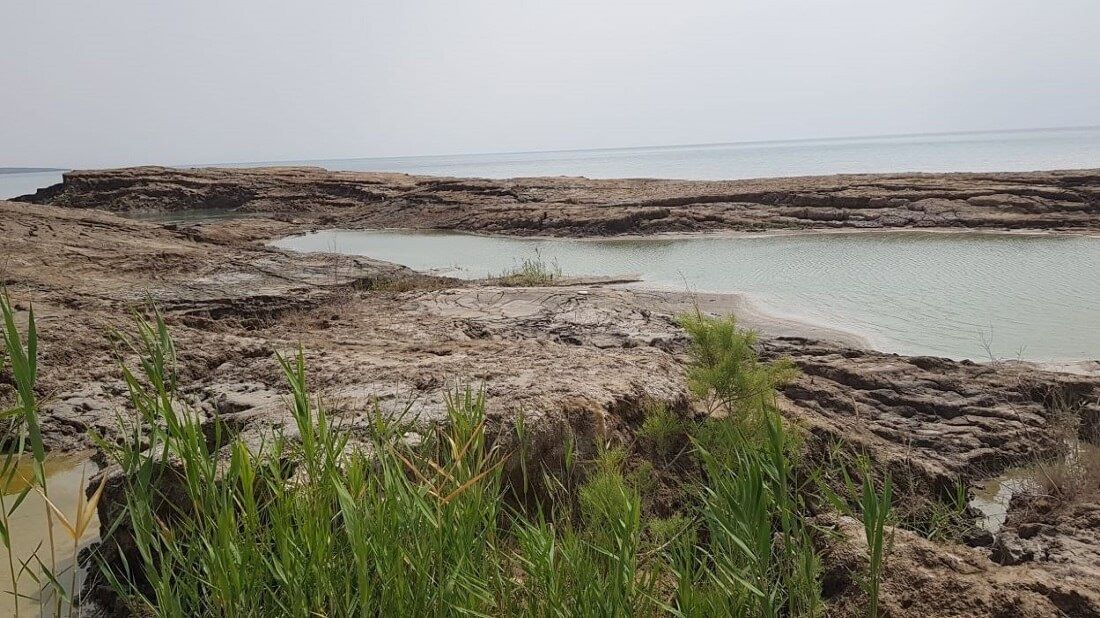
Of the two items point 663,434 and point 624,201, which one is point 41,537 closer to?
point 663,434

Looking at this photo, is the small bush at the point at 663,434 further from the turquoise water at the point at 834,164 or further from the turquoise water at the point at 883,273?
the turquoise water at the point at 834,164

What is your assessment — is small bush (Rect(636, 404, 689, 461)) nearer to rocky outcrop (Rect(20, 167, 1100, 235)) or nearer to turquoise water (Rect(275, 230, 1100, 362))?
turquoise water (Rect(275, 230, 1100, 362))

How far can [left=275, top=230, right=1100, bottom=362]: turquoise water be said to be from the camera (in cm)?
796

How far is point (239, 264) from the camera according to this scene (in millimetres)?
10508

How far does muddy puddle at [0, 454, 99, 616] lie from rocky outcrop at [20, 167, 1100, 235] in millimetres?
15580

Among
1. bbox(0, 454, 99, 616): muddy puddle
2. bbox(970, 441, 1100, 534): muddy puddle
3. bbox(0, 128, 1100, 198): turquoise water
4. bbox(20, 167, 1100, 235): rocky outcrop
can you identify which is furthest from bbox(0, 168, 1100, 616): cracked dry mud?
bbox(0, 128, 1100, 198): turquoise water

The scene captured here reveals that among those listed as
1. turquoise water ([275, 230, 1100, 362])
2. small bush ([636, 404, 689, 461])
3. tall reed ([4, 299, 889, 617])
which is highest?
tall reed ([4, 299, 889, 617])

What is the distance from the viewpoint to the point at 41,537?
3.91 m

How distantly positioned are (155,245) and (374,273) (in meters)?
3.90

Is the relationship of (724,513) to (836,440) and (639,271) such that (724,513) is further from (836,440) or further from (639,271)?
(639,271)

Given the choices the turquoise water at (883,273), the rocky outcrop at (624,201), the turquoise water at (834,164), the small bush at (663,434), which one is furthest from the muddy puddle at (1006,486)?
the turquoise water at (834,164)

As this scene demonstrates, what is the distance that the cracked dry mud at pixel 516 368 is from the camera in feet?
10.7

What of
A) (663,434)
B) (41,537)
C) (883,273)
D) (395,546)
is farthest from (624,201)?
(395,546)

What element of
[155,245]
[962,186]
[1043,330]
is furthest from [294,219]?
[1043,330]
